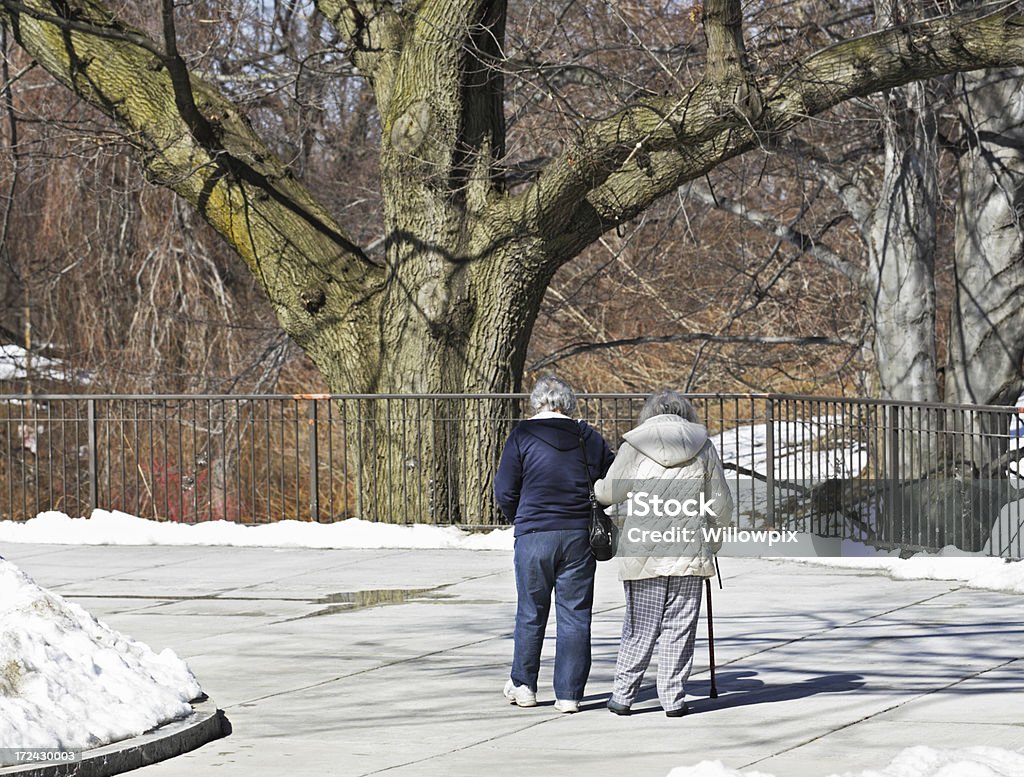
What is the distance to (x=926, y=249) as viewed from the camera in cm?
1841

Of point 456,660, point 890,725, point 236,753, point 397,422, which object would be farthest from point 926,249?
point 236,753

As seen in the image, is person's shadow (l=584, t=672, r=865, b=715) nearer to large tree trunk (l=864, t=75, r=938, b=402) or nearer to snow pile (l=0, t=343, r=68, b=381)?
large tree trunk (l=864, t=75, r=938, b=402)

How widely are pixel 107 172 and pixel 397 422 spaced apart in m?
9.76

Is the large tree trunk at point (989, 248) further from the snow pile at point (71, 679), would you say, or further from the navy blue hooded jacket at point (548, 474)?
the snow pile at point (71, 679)

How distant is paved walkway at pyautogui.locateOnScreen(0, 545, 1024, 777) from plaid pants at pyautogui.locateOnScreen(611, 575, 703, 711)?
0.18 meters

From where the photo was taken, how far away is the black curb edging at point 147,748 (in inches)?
273

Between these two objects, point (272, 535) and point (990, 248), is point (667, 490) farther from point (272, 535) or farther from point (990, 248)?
point (990, 248)

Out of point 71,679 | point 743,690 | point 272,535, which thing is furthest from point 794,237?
point 71,679

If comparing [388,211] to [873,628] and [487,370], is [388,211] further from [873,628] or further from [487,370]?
[873,628]

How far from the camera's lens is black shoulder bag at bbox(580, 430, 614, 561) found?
27.7 feet

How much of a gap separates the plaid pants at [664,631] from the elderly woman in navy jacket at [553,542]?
26 centimetres

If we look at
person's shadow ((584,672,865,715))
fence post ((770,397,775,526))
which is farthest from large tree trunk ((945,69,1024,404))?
person's shadow ((584,672,865,715))

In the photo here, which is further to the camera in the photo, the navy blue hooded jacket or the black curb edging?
the navy blue hooded jacket

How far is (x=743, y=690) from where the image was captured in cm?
902
